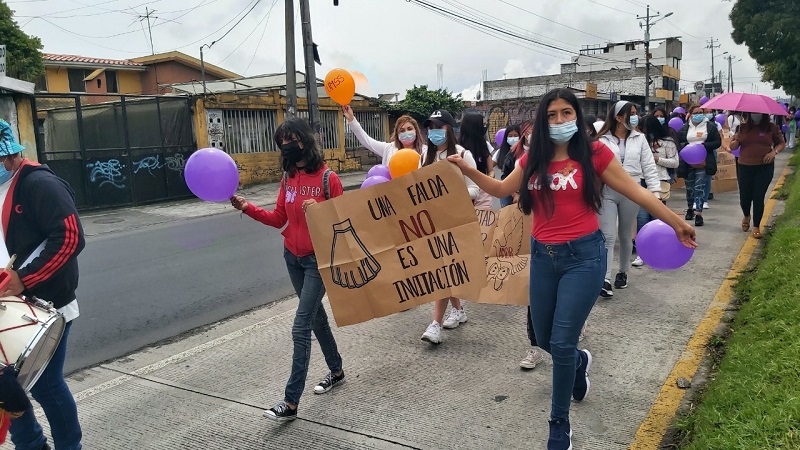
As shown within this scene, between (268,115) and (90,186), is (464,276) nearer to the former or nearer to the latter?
(90,186)

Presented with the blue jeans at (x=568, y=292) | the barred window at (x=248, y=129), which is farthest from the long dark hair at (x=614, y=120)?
the barred window at (x=248, y=129)

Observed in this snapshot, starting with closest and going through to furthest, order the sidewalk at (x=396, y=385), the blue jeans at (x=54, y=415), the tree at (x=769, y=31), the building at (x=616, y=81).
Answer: the blue jeans at (x=54, y=415), the sidewalk at (x=396, y=385), the tree at (x=769, y=31), the building at (x=616, y=81)

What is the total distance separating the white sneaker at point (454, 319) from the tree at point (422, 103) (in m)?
21.0

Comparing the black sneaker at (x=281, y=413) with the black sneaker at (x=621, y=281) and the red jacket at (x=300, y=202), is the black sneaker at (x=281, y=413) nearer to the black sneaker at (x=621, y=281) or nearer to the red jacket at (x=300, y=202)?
the red jacket at (x=300, y=202)

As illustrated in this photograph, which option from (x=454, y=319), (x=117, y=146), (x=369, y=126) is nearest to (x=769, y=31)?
(x=369, y=126)

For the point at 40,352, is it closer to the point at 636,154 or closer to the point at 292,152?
the point at 292,152

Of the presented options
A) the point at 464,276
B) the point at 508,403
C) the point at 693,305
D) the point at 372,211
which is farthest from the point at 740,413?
the point at 693,305

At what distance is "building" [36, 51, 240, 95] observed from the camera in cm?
3469

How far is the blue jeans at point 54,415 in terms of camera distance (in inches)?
118

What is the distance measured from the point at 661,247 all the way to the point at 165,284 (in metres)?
5.95

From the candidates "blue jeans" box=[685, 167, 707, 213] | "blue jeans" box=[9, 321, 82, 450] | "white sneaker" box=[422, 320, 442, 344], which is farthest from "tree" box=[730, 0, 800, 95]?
"blue jeans" box=[9, 321, 82, 450]

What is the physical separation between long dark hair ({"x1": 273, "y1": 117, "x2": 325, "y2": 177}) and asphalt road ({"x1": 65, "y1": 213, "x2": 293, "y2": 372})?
2709 millimetres

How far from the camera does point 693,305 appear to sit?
5.41 metres

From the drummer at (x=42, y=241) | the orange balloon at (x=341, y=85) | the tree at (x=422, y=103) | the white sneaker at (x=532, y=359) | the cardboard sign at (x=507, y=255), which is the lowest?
the white sneaker at (x=532, y=359)
